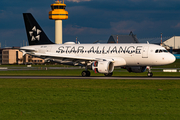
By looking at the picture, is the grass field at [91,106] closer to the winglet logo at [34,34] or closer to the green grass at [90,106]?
the green grass at [90,106]

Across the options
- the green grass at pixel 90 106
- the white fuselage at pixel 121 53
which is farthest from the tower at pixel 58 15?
the green grass at pixel 90 106

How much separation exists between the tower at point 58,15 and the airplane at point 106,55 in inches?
4595

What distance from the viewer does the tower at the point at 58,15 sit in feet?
555

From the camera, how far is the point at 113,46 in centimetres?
4641

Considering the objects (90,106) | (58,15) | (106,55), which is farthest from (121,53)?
(58,15)

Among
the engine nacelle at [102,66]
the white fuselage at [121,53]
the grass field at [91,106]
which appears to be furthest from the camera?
the white fuselage at [121,53]

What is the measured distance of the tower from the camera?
6658 inches

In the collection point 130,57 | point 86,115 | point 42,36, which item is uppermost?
point 42,36

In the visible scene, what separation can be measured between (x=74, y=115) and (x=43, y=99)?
5898 millimetres

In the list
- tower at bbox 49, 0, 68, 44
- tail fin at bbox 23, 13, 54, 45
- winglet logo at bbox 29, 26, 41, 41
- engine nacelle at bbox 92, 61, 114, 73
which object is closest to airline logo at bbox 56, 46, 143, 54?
engine nacelle at bbox 92, 61, 114, 73

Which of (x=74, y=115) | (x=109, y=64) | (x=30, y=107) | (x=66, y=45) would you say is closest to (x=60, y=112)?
(x=74, y=115)

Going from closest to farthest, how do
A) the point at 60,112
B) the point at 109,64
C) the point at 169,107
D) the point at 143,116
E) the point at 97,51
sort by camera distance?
1. the point at 143,116
2. the point at 60,112
3. the point at 169,107
4. the point at 109,64
5. the point at 97,51

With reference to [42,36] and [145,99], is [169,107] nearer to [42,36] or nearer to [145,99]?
[145,99]

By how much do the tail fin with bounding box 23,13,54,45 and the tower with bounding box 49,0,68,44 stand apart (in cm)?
11317
